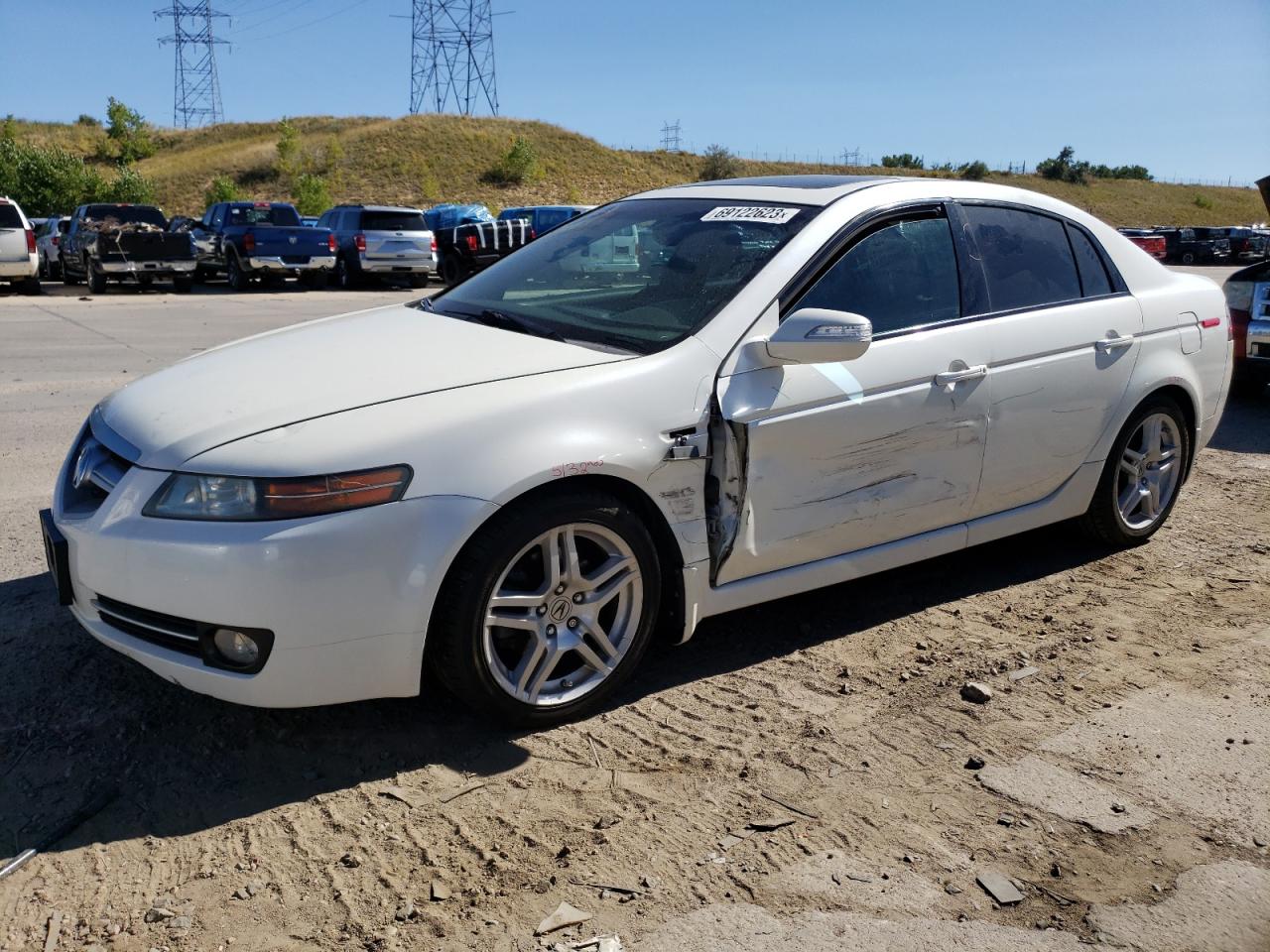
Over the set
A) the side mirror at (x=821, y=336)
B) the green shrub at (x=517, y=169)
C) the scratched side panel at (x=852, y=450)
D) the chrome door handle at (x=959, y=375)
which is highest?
the green shrub at (x=517, y=169)

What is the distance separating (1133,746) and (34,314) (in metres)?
17.0

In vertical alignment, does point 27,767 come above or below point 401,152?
below

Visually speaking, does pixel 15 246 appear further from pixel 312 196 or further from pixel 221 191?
pixel 221 191

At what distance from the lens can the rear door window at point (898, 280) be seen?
3.96 m

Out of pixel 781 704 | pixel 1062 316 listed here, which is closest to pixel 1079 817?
pixel 781 704

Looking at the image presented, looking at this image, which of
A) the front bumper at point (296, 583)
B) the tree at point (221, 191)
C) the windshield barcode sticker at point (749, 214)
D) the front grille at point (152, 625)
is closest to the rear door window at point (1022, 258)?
the windshield barcode sticker at point (749, 214)

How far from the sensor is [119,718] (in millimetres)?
3365

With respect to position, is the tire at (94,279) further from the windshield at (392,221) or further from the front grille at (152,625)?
the front grille at (152,625)

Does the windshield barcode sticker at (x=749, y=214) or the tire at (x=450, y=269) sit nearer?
the windshield barcode sticker at (x=749, y=214)

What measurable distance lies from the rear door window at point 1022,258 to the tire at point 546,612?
6.52ft

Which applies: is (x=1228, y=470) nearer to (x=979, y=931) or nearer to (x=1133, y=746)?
(x=1133, y=746)

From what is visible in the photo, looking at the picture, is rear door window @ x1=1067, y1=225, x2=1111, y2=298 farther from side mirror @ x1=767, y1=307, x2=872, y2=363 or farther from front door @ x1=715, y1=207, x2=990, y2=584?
side mirror @ x1=767, y1=307, x2=872, y2=363

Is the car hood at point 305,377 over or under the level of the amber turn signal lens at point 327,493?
over

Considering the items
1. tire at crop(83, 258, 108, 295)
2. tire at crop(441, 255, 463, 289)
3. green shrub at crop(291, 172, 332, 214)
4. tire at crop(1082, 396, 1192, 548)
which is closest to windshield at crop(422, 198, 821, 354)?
tire at crop(1082, 396, 1192, 548)
